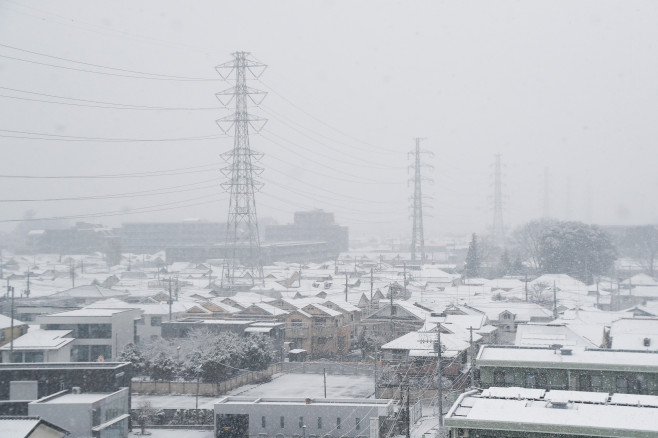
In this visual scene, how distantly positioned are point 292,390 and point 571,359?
24.2 feet

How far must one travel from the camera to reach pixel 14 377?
39.0ft

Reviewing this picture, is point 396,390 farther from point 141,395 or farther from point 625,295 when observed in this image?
point 625,295

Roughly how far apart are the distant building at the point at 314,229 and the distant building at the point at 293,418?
2010 inches

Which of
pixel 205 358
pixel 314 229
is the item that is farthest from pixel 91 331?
pixel 314 229

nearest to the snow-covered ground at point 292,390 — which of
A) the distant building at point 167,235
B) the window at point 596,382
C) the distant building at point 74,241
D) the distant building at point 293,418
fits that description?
the distant building at point 293,418

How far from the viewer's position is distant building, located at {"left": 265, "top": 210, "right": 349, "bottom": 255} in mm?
64438

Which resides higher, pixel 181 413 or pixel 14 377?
pixel 14 377

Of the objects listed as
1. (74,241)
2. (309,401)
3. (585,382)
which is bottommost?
(309,401)

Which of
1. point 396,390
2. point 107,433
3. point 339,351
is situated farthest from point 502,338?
point 107,433

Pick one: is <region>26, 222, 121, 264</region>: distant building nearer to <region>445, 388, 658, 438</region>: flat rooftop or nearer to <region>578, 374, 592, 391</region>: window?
<region>578, 374, 592, 391</region>: window

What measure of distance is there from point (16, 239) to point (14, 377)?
82951 mm

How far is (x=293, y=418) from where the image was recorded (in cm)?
1234

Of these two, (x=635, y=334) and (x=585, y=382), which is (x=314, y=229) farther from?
(x=585, y=382)

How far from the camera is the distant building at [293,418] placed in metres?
12.1
